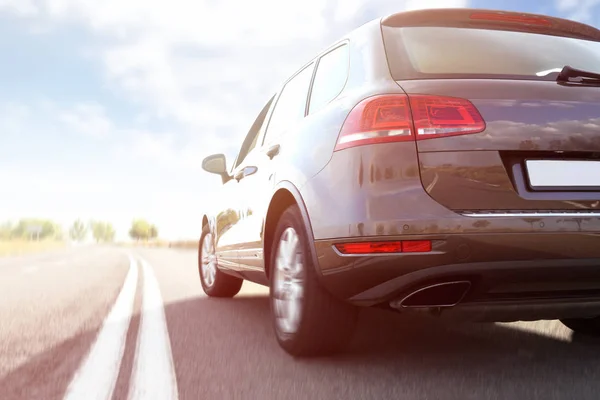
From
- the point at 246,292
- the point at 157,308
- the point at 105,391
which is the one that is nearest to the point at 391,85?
the point at 105,391

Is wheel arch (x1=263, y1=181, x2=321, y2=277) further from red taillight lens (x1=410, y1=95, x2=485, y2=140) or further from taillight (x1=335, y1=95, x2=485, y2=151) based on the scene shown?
red taillight lens (x1=410, y1=95, x2=485, y2=140)

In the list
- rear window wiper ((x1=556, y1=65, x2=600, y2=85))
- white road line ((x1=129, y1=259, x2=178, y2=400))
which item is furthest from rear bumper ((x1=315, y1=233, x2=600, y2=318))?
white road line ((x1=129, y1=259, x2=178, y2=400))

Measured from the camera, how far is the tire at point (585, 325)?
402 cm

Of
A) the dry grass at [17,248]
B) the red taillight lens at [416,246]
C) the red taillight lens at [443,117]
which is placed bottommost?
the red taillight lens at [416,246]

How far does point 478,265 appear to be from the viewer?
2.64 meters

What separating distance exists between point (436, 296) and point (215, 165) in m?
3.99

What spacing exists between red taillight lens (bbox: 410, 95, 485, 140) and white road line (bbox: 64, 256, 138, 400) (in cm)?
177

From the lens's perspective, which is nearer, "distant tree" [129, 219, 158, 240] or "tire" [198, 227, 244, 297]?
"tire" [198, 227, 244, 297]

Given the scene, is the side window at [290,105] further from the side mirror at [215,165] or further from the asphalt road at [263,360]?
the side mirror at [215,165]

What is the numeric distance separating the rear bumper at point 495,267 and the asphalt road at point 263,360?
419 millimetres

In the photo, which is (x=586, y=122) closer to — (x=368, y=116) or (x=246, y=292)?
(x=368, y=116)

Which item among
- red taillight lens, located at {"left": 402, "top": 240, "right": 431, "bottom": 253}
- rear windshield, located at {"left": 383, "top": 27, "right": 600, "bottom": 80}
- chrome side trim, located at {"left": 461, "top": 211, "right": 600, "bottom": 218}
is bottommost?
red taillight lens, located at {"left": 402, "top": 240, "right": 431, "bottom": 253}

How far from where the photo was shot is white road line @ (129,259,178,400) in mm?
2719

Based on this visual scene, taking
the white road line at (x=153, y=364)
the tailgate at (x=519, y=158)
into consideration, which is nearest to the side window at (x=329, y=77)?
the tailgate at (x=519, y=158)
